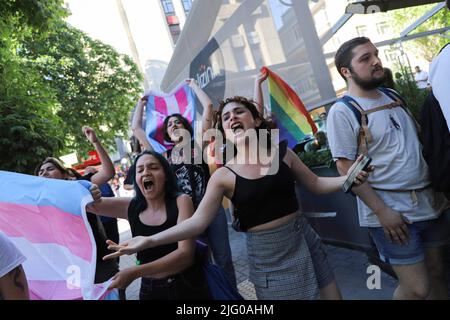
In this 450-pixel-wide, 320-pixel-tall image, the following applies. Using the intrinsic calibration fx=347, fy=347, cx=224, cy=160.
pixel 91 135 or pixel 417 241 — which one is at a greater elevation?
pixel 91 135

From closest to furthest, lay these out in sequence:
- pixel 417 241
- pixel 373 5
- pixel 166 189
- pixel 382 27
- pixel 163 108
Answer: pixel 417 241 < pixel 166 189 < pixel 373 5 < pixel 163 108 < pixel 382 27

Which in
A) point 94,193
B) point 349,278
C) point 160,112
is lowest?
point 349,278

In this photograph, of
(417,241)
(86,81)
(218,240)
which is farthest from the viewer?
(86,81)

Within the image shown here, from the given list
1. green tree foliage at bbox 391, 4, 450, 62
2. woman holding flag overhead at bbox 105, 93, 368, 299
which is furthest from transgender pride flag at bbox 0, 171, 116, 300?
green tree foliage at bbox 391, 4, 450, 62

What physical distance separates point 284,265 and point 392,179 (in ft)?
2.46

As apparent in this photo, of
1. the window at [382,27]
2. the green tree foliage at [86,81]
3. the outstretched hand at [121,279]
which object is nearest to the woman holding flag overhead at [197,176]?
the outstretched hand at [121,279]

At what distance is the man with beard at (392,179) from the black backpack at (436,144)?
6 cm

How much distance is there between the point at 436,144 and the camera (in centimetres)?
179

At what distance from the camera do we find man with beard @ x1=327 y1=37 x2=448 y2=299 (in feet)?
6.09

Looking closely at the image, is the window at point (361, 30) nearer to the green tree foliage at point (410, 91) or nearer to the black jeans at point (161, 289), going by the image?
the green tree foliage at point (410, 91)

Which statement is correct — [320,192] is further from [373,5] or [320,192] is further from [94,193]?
[373,5]

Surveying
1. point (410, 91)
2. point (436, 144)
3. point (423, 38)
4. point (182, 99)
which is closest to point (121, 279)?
point (436, 144)

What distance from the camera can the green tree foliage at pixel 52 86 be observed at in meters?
5.31

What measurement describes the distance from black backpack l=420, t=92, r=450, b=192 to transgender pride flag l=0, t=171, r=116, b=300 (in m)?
1.88
